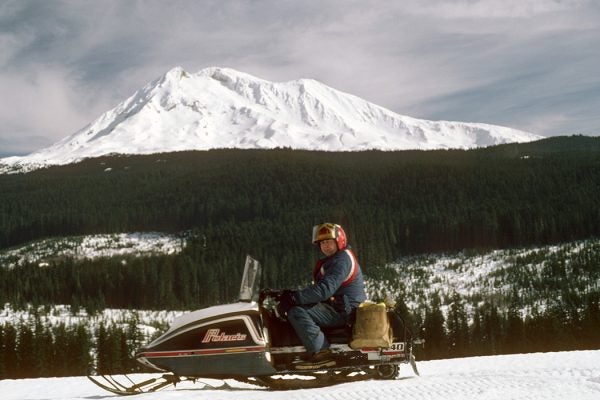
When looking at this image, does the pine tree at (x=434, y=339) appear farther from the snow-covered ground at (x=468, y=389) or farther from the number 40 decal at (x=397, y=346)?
the number 40 decal at (x=397, y=346)

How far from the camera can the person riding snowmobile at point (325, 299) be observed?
957cm

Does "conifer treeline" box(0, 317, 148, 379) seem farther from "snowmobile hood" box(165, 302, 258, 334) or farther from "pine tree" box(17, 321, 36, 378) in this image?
"snowmobile hood" box(165, 302, 258, 334)

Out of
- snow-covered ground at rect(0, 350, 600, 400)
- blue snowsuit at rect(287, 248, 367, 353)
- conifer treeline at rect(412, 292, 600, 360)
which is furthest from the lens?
conifer treeline at rect(412, 292, 600, 360)

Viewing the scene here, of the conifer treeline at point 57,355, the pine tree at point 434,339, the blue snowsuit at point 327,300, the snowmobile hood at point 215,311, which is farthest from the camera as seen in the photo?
the pine tree at point 434,339

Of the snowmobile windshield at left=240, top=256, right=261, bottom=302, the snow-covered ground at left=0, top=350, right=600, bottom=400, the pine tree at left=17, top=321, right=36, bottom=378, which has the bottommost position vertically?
the pine tree at left=17, top=321, right=36, bottom=378

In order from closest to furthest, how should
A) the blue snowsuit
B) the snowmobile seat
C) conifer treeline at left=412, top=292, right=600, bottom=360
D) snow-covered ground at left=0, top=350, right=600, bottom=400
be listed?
1. snow-covered ground at left=0, top=350, right=600, bottom=400
2. the blue snowsuit
3. the snowmobile seat
4. conifer treeline at left=412, top=292, right=600, bottom=360

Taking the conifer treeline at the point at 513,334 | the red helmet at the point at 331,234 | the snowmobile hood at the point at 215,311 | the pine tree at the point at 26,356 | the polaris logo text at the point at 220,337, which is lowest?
the conifer treeline at the point at 513,334

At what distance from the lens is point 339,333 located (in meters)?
10.0

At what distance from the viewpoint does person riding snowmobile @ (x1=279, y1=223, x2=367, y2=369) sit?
9.57m

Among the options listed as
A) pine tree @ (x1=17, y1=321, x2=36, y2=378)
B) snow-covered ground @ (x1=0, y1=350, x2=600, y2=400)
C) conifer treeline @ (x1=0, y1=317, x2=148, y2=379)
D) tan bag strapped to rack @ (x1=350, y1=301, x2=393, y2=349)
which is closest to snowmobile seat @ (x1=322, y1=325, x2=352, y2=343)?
tan bag strapped to rack @ (x1=350, y1=301, x2=393, y2=349)

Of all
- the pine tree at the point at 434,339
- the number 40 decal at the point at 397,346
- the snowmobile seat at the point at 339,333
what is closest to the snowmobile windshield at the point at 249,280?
the snowmobile seat at the point at 339,333

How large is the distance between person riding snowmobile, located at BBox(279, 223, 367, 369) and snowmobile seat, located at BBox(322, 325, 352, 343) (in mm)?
76

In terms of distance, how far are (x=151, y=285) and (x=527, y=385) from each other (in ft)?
516

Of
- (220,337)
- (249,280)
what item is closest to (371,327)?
(249,280)
